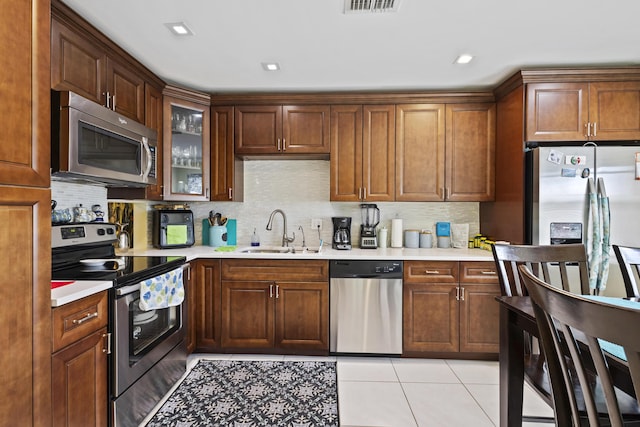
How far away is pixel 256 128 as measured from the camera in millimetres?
3266

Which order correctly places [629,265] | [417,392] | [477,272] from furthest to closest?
[477,272], [417,392], [629,265]

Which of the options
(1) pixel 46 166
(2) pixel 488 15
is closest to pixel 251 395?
(1) pixel 46 166

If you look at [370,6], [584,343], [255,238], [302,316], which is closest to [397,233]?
[302,316]

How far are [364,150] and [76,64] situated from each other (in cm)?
222

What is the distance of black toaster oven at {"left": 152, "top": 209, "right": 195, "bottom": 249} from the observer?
124 inches

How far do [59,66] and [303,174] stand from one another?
83.6 inches

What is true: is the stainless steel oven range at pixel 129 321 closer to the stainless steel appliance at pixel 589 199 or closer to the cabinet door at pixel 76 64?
the cabinet door at pixel 76 64

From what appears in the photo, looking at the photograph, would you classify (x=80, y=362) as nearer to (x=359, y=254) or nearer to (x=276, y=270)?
(x=276, y=270)

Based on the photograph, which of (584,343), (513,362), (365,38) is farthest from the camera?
(365,38)

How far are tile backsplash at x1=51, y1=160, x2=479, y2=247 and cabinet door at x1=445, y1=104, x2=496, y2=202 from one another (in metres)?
0.33

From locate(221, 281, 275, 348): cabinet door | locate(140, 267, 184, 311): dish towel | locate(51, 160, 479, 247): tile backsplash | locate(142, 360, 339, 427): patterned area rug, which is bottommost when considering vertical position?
locate(142, 360, 339, 427): patterned area rug

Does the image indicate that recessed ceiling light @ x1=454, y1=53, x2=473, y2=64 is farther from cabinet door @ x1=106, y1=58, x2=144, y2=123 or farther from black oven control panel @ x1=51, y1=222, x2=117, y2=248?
black oven control panel @ x1=51, y1=222, x2=117, y2=248

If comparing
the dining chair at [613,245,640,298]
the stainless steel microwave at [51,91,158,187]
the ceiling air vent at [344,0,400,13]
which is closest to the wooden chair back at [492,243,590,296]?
the dining chair at [613,245,640,298]

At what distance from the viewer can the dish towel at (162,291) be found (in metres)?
2.02
